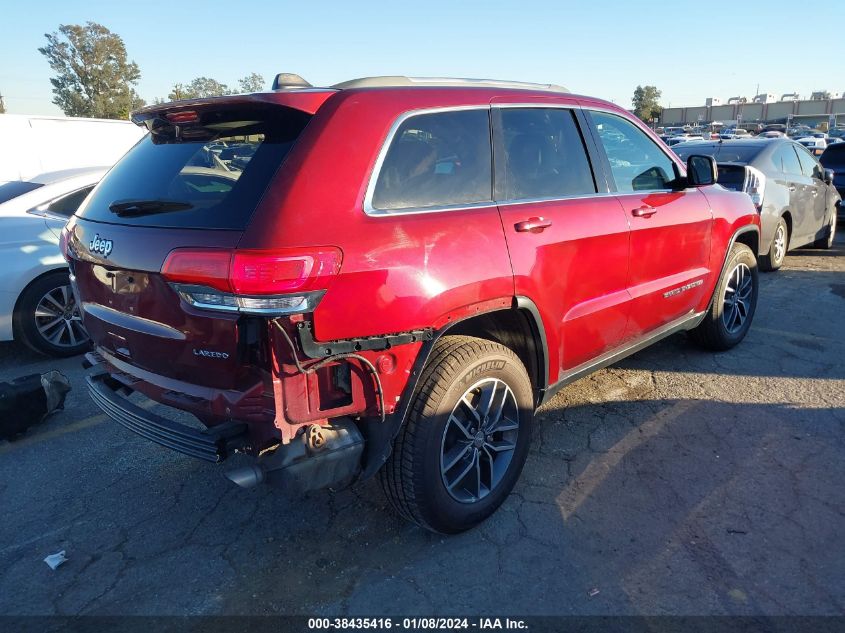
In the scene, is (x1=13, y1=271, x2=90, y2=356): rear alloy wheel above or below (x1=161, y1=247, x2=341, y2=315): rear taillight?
below

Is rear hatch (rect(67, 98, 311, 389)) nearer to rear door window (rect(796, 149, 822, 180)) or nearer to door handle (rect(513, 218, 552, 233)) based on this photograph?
door handle (rect(513, 218, 552, 233))

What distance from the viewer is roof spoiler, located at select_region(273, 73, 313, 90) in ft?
8.70

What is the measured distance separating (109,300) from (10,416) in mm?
1842

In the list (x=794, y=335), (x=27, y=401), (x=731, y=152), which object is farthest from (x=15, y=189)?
(x=731, y=152)

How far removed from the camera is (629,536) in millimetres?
2801

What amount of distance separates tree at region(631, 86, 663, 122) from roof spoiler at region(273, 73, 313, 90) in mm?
83425

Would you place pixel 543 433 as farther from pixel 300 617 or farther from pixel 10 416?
pixel 10 416

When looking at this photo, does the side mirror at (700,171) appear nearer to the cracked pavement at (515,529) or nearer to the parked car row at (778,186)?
the cracked pavement at (515,529)

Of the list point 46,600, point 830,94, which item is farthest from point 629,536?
point 830,94

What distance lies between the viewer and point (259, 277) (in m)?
2.06

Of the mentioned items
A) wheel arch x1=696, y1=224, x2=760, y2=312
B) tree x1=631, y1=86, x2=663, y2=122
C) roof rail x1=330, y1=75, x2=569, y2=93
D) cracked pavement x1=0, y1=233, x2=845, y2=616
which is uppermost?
tree x1=631, y1=86, x2=663, y2=122

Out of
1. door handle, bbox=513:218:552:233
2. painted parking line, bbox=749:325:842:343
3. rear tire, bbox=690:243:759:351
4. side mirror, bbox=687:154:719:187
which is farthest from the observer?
painted parking line, bbox=749:325:842:343

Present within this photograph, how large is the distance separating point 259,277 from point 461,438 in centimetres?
128

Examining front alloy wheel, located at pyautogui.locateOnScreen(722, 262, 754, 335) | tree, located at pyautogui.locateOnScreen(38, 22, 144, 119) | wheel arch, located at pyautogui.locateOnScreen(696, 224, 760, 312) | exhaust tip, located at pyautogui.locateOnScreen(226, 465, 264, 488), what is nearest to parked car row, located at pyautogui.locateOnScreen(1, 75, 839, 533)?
exhaust tip, located at pyautogui.locateOnScreen(226, 465, 264, 488)
